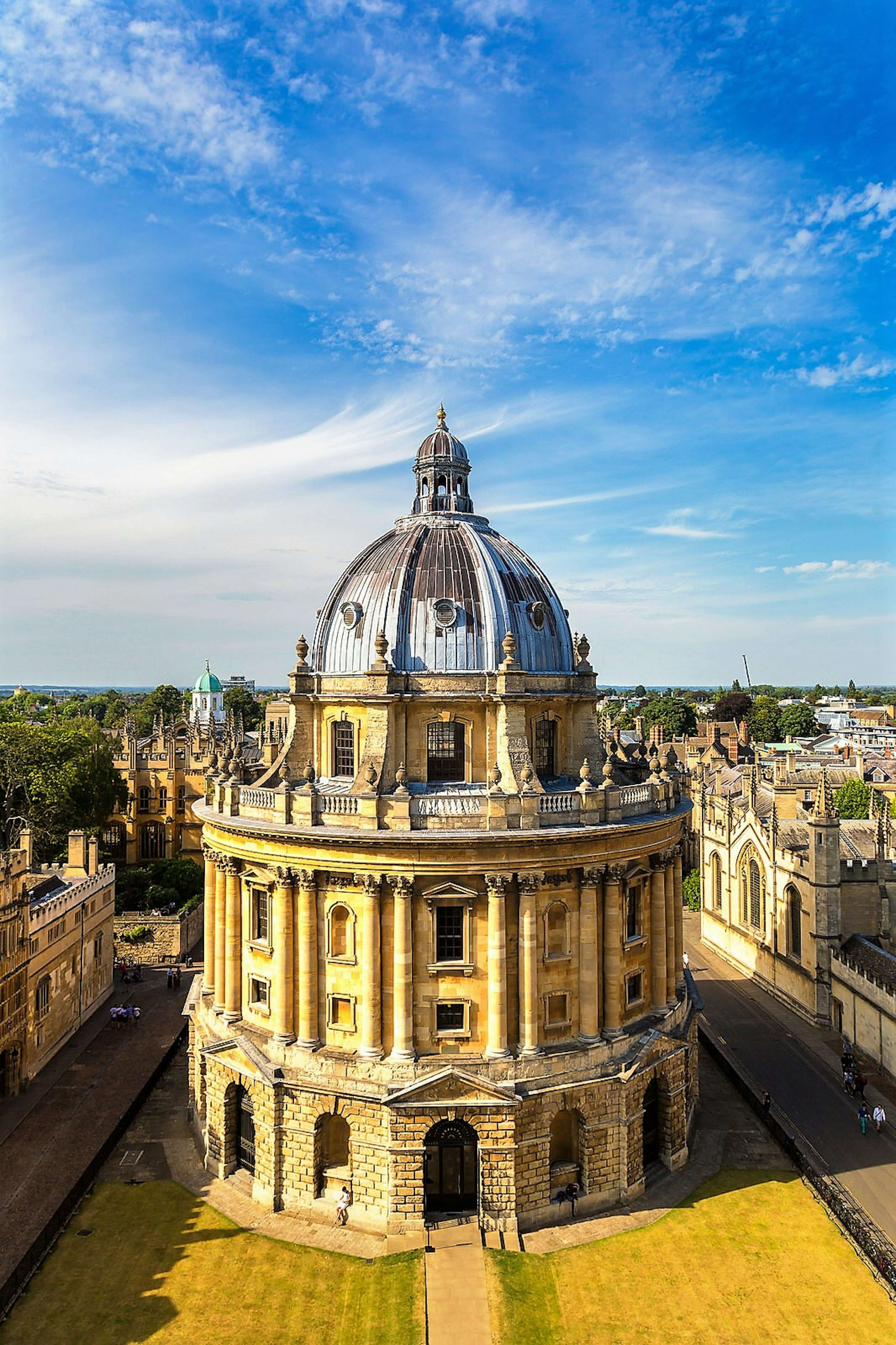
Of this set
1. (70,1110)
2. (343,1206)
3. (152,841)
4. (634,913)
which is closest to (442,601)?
(634,913)

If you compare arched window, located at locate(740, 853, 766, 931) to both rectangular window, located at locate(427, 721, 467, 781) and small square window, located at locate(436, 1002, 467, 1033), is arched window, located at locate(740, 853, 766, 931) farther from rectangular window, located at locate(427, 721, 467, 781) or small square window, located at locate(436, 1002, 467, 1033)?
small square window, located at locate(436, 1002, 467, 1033)

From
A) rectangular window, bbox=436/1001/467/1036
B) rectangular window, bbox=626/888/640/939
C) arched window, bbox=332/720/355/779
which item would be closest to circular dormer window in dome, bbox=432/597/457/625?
arched window, bbox=332/720/355/779

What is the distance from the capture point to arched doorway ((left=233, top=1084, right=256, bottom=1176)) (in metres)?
37.2

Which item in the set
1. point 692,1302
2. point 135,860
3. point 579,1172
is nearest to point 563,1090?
point 579,1172

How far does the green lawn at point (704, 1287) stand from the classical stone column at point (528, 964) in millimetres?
7445

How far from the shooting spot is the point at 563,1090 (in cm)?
3388

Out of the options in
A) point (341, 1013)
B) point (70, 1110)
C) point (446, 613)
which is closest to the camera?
point (341, 1013)

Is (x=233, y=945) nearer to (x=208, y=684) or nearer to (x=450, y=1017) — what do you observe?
(x=450, y=1017)

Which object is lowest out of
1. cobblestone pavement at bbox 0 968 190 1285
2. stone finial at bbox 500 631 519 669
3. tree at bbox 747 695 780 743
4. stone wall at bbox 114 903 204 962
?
cobblestone pavement at bbox 0 968 190 1285

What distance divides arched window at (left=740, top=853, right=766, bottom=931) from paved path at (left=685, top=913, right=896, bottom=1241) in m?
4.23

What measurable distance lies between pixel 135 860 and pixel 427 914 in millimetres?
68714

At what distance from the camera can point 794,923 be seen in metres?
57.4

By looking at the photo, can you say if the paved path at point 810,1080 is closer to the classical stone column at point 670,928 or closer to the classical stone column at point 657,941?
the classical stone column at point 670,928

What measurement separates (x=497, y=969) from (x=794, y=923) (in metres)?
32.1
